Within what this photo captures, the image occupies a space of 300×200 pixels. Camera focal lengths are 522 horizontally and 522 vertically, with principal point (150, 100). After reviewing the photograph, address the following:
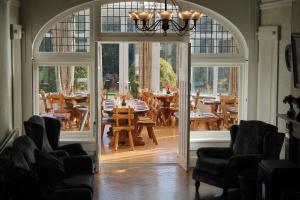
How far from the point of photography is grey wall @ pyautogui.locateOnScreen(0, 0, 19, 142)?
274 inches

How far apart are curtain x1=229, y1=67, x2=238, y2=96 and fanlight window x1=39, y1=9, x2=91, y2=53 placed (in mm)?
2563

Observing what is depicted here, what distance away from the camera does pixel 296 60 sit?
6.94 m

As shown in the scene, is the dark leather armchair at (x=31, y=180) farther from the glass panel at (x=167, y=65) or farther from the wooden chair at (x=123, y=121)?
the glass panel at (x=167, y=65)

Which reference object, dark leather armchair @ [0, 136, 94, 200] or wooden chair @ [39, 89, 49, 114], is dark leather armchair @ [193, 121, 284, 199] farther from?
wooden chair @ [39, 89, 49, 114]

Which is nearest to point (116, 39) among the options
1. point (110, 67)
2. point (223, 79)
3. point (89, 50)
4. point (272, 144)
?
point (89, 50)

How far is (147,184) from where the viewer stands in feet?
26.0

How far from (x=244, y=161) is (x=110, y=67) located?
27.8ft

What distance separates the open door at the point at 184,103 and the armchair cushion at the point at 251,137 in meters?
1.28

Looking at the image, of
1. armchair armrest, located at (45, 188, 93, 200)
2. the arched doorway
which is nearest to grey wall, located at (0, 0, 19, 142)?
the arched doorway

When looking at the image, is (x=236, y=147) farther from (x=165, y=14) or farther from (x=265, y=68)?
(x=165, y=14)

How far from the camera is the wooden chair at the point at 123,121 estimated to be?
10289 mm

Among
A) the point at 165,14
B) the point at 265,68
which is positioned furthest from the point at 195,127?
the point at 165,14

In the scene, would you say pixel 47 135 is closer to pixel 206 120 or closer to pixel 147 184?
pixel 147 184

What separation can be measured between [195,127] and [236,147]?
1984 millimetres
